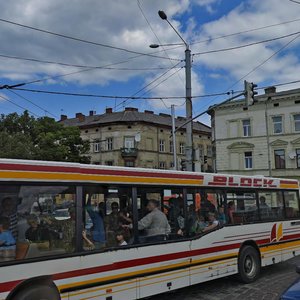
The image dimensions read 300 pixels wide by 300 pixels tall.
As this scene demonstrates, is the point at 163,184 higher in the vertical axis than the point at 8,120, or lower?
lower

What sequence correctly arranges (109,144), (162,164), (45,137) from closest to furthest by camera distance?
(45,137)
(109,144)
(162,164)

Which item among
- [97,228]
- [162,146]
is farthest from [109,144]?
[97,228]

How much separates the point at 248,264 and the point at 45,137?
3569cm

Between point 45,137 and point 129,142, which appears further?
point 129,142

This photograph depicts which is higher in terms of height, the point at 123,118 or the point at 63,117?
the point at 63,117

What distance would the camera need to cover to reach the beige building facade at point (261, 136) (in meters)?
47.2

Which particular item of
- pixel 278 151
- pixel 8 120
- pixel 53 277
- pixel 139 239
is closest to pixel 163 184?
pixel 139 239

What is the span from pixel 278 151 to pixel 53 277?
45.2 metres

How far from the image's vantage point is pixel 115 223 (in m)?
6.93

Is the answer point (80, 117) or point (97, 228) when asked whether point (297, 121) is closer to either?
point (80, 117)

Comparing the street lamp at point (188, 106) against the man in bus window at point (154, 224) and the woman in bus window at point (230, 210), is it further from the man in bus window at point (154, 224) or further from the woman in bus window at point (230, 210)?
the man in bus window at point (154, 224)

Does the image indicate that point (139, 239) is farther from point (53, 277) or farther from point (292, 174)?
point (292, 174)

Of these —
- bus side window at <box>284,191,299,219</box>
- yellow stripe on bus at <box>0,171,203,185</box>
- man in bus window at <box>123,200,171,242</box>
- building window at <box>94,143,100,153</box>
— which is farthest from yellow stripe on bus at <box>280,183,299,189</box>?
building window at <box>94,143,100,153</box>

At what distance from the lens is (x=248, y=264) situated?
32.2 ft
